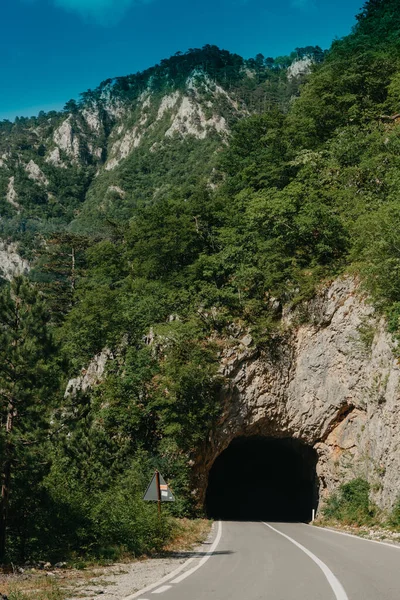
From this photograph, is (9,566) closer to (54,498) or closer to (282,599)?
(54,498)

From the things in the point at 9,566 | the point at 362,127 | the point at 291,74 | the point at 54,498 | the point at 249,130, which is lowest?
the point at 9,566

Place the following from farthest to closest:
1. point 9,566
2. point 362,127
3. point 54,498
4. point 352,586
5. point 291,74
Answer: point 291,74, point 362,127, point 54,498, point 9,566, point 352,586

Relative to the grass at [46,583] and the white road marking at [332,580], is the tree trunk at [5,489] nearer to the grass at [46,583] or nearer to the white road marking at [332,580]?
the grass at [46,583]

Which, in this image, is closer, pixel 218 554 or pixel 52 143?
pixel 218 554

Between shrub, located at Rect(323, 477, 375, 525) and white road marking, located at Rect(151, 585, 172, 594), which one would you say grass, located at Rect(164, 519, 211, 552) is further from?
shrub, located at Rect(323, 477, 375, 525)

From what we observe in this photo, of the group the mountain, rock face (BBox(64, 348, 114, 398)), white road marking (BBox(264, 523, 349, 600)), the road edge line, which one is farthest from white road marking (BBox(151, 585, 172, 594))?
the mountain

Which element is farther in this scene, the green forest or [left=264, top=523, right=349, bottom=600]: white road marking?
the green forest

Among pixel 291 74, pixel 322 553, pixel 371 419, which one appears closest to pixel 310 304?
pixel 371 419
